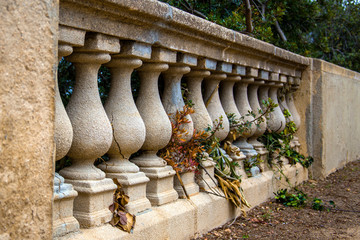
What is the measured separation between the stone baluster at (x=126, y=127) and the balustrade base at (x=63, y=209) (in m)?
0.38

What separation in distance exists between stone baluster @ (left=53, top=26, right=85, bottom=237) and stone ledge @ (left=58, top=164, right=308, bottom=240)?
2.4 inches

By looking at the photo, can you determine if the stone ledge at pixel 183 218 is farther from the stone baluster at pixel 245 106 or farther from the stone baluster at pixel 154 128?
the stone baluster at pixel 245 106

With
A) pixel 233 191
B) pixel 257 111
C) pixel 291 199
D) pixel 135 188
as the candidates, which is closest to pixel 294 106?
pixel 257 111

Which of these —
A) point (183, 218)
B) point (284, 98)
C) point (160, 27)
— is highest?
point (160, 27)

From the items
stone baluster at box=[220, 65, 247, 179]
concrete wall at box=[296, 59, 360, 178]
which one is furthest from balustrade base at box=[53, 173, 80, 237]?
concrete wall at box=[296, 59, 360, 178]

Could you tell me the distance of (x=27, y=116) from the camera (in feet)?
4.91

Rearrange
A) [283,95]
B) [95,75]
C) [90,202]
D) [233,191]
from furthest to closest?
[283,95] → [233,191] → [95,75] → [90,202]

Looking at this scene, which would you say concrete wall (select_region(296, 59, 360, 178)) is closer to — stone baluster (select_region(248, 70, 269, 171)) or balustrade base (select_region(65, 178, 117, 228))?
stone baluster (select_region(248, 70, 269, 171))

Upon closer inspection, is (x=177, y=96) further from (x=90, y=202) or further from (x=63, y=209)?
(x=63, y=209)

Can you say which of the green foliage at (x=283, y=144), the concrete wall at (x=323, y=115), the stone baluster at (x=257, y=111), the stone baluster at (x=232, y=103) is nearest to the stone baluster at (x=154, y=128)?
the stone baluster at (x=232, y=103)

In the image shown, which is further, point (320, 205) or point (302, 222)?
point (320, 205)

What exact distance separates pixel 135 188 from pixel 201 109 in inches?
37.4

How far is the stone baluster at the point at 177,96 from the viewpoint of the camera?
291 cm

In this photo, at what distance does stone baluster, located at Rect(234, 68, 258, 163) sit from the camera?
157 inches
